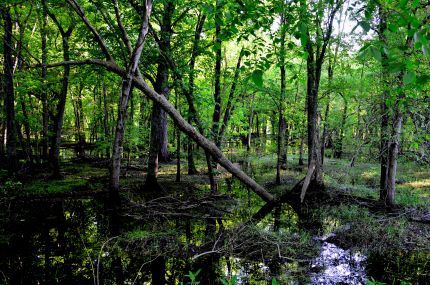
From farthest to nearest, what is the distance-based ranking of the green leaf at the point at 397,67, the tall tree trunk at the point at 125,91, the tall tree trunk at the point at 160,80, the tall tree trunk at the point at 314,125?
1. the tall tree trunk at the point at 314,125
2. the tall tree trunk at the point at 160,80
3. the tall tree trunk at the point at 125,91
4. the green leaf at the point at 397,67

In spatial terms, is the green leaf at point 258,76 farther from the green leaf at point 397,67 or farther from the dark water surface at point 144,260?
the dark water surface at point 144,260

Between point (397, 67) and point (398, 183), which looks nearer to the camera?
point (397, 67)

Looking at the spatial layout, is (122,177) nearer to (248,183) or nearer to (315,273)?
(248,183)

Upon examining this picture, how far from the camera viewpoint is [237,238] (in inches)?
302

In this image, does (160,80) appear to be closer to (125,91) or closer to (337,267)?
(125,91)

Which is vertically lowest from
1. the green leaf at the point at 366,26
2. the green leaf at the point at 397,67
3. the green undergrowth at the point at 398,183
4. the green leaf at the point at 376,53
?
the green undergrowth at the point at 398,183

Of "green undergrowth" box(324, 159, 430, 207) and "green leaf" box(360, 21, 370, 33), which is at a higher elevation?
"green leaf" box(360, 21, 370, 33)

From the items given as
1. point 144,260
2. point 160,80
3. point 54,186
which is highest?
point 160,80

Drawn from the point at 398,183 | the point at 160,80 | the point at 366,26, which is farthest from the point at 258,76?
the point at 398,183

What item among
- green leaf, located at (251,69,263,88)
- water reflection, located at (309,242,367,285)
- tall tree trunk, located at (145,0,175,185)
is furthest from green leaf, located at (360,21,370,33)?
tall tree trunk, located at (145,0,175,185)

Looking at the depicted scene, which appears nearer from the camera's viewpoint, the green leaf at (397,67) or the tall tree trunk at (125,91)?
the green leaf at (397,67)

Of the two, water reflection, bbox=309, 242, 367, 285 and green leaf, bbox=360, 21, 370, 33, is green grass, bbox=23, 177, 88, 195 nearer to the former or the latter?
water reflection, bbox=309, 242, 367, 285

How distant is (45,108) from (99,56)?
24.5 ft

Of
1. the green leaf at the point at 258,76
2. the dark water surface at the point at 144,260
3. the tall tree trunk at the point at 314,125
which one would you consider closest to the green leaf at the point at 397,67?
the green leaf at the point at 258,76
